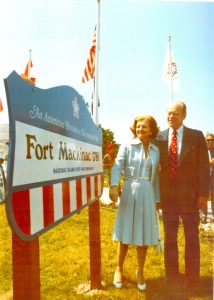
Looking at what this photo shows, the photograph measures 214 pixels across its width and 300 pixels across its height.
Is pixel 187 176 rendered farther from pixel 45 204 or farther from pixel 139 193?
pixel 45 204

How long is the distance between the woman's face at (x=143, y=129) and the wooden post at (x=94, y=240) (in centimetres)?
54

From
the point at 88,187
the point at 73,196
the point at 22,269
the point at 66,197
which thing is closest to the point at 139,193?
the point at 88,187

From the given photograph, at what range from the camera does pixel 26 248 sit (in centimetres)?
97

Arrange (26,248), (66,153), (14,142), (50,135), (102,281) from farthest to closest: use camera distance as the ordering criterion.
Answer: (102,281) < (66,153) < (50,135) < (26,248) < (14,142)

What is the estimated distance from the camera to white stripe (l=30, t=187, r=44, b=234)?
3.14 ft

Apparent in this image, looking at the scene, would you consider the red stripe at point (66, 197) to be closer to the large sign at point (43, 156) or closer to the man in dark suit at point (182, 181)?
the large sign at point (43, 156)

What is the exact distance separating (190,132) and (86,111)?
0.98 m

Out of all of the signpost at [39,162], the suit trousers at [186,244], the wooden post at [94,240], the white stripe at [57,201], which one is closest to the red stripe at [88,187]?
the signpost at [39,162]

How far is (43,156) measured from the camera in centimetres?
105

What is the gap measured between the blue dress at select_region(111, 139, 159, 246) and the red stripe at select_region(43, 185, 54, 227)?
109 cm

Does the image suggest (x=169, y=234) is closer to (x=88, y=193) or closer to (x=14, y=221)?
(x=88, y=193)

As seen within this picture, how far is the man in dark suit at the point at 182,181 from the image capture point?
2.37m

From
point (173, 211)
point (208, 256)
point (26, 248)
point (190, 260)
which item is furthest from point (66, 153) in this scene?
point (208, 256)

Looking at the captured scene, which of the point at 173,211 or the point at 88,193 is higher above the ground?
the point at 88,193
